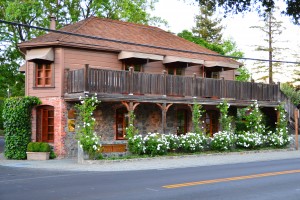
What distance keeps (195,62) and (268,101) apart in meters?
5.69

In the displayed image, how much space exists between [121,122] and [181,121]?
14.6ft

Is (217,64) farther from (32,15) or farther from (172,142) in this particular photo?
(32,15)

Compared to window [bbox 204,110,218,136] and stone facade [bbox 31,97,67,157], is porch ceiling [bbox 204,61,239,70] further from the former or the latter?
stone facade [bbox 31,97,67,157]

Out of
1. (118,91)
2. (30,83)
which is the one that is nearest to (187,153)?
(118,91)

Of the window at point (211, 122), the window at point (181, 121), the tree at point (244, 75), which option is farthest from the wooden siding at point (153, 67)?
the tree at point (244, 75)

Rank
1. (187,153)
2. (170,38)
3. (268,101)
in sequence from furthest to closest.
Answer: (170,38), (268,101), (187,153)

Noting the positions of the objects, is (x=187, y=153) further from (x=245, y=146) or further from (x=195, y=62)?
(x=195, y=62)

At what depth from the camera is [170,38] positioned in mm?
32188

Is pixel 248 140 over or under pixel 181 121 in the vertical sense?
under

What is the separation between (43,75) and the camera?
25172 millimetres

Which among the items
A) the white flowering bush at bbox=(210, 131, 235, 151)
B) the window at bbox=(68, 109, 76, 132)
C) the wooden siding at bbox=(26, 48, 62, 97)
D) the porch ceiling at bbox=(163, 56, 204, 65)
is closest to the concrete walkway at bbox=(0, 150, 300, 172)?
the white flowering bush at bbox=(210, 131, 235, 151)

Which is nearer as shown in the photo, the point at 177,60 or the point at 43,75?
the point at 43,75

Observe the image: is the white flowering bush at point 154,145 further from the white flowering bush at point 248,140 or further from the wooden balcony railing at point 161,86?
the white flowering bush at point 248,140

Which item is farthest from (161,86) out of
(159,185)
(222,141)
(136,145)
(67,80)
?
(159,185)
